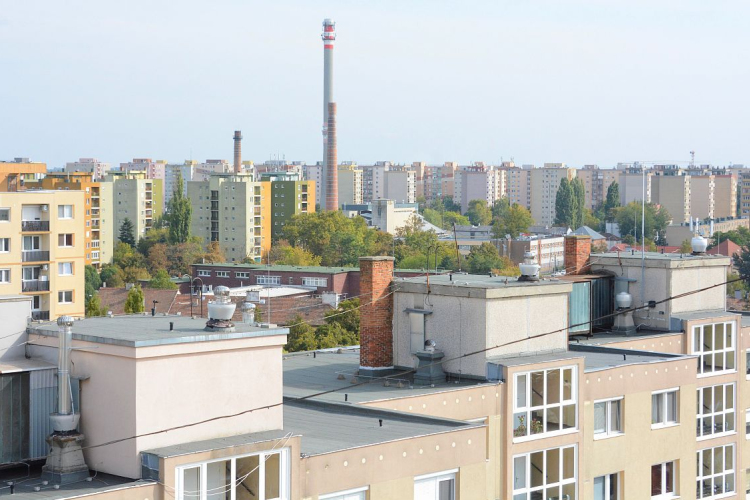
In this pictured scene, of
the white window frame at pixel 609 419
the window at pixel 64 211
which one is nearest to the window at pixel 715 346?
the white window frame at pixel 609 419

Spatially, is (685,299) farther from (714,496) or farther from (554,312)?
(554,312)

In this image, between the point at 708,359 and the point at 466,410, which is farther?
the point at 708,359

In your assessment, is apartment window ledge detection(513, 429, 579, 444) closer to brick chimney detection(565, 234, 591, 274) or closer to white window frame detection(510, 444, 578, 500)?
white window frame detection(510, 444, 578, 500)

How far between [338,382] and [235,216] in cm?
11794

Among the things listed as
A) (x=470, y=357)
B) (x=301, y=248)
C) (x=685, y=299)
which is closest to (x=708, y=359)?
(x=685, y=299)

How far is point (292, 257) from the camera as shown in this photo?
120938mm

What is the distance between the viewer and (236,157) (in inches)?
6767

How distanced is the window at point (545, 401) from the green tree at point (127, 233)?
12166cm

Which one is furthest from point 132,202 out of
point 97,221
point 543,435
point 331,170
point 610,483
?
point 543,435

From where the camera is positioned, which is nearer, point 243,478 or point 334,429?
Answer: point 243,478

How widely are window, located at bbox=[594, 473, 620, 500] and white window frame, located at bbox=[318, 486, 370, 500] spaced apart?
6.47 m

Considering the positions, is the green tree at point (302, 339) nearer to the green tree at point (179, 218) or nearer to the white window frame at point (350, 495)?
the white window frame at point (350, 495)

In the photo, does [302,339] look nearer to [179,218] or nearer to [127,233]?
[179,218]

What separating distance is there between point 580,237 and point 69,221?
32398 mm
